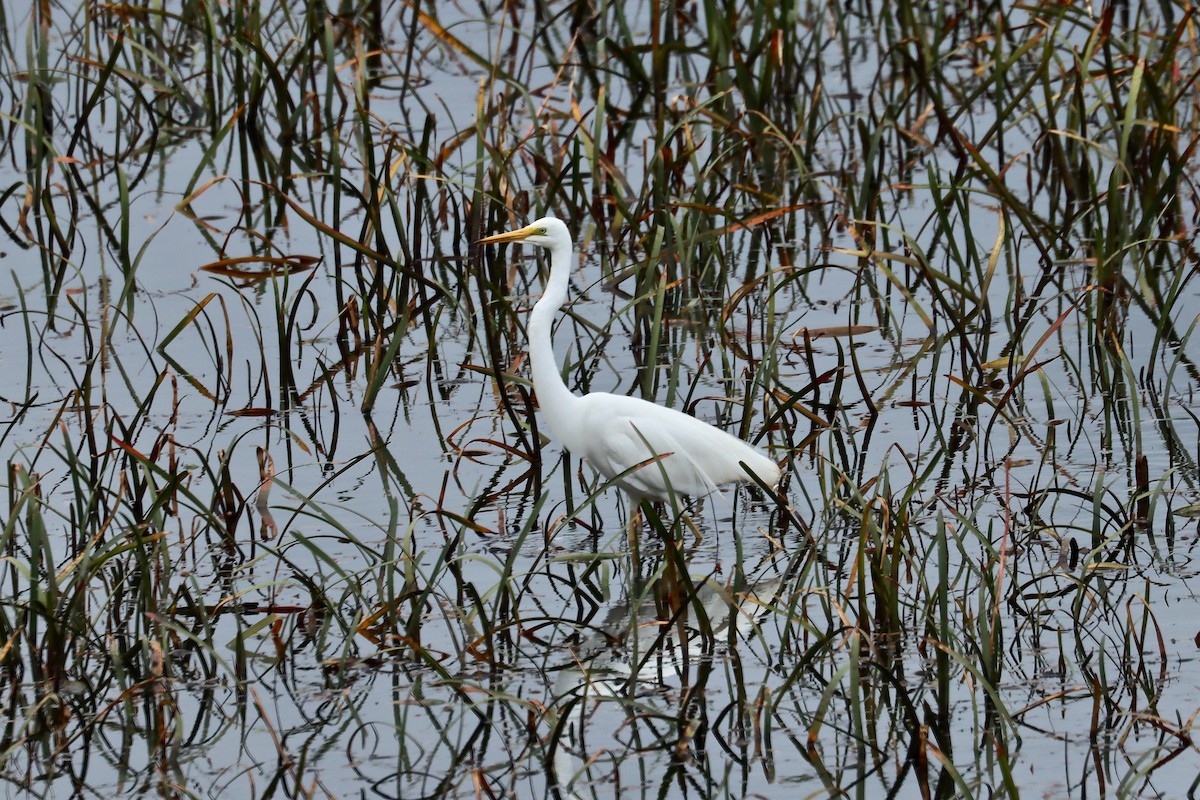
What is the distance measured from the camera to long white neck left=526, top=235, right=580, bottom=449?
15.9 ft

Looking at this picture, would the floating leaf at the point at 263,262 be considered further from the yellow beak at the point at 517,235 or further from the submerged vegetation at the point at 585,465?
the yellow beak at the point at 517,235

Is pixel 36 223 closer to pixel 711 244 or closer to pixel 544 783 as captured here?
pixel 711 244

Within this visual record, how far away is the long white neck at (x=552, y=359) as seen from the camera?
4.83 metres

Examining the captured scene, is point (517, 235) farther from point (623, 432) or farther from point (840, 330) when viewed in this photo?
point (840, 330)

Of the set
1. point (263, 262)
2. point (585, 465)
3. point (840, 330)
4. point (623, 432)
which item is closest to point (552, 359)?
point (623, 432)

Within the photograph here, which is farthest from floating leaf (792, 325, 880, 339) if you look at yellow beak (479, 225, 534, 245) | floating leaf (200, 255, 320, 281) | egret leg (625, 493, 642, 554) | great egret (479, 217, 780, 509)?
floating leaf (200, 255, 320, 281)

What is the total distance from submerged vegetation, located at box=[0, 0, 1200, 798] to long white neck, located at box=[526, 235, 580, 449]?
17 cm

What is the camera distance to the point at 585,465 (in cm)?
552

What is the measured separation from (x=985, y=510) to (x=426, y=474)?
65.9 inches

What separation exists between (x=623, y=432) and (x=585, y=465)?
0.76m

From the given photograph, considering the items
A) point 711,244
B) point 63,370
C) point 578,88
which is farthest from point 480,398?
point 578,88

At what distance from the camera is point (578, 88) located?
27.0 feet

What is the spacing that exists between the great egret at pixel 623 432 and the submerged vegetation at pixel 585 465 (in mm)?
147

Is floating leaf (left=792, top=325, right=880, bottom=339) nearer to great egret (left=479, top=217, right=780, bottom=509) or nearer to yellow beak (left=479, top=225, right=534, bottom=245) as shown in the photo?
great egret (left=479, top=217, right=780, bottom=509)
